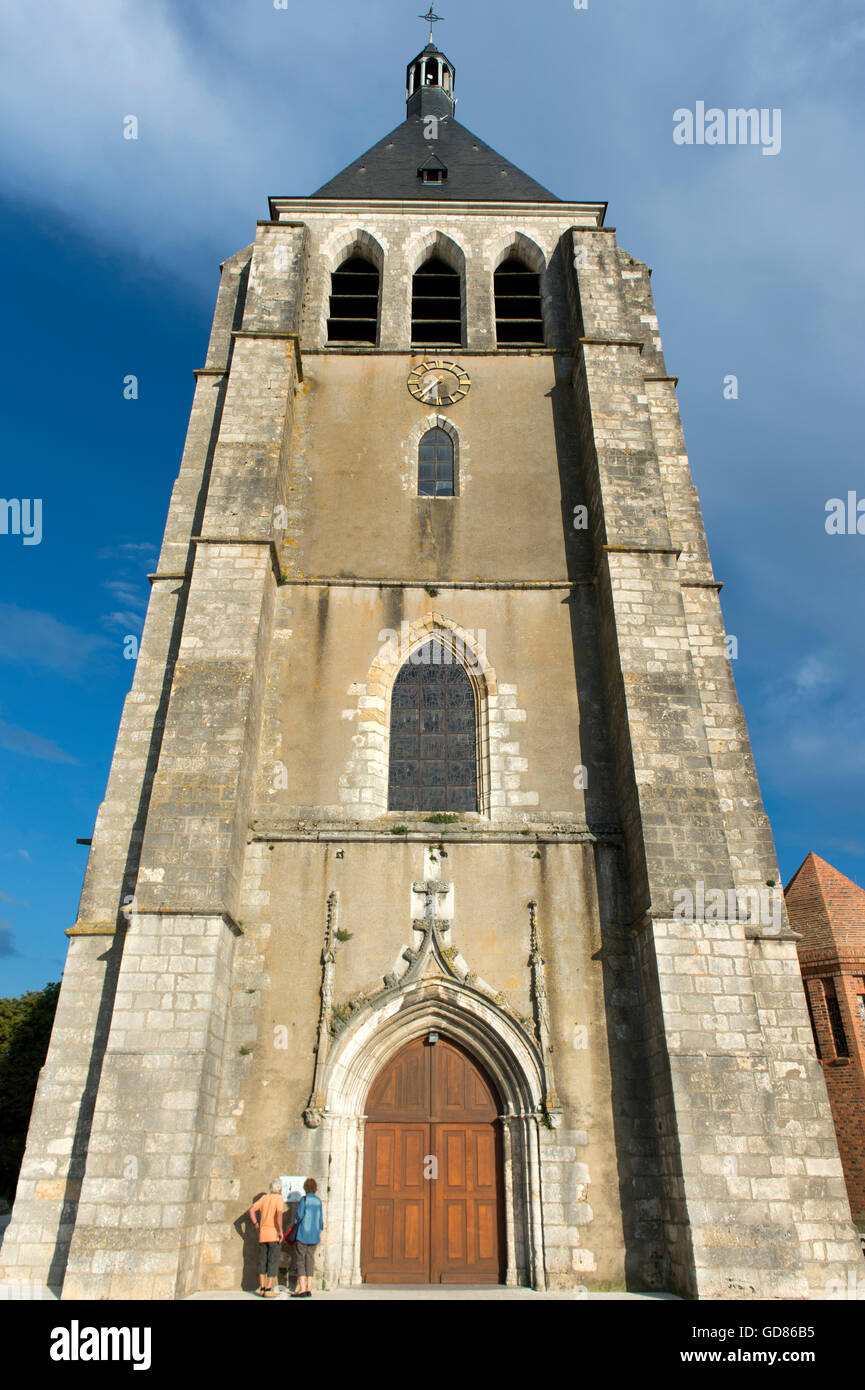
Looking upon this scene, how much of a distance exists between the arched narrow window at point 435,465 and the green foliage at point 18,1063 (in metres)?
16.3

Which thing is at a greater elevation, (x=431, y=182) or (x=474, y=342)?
(x=431, y=182)

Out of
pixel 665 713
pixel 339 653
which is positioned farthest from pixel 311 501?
pixel 665 713

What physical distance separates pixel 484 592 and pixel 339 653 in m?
1.85

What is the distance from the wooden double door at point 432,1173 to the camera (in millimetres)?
7609

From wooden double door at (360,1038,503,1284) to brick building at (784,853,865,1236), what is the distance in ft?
28.8

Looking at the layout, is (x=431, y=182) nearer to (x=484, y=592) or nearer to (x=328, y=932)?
(x=484, y=592)

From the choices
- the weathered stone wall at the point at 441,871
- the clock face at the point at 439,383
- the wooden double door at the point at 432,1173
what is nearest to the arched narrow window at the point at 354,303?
the clock face at the point at 439,383

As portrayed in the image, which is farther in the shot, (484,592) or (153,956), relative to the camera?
(484,592)

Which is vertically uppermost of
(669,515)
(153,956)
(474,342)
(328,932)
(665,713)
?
(474,342)

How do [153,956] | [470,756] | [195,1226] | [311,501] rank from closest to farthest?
[195,1226] → [153,956] → [470,756] → [311,501]

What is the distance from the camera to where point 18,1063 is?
22.6 meters

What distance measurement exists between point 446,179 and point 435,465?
7.17 metres

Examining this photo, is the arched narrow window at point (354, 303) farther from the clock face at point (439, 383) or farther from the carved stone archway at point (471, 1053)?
the carved stone archway at point (471, 1053)
